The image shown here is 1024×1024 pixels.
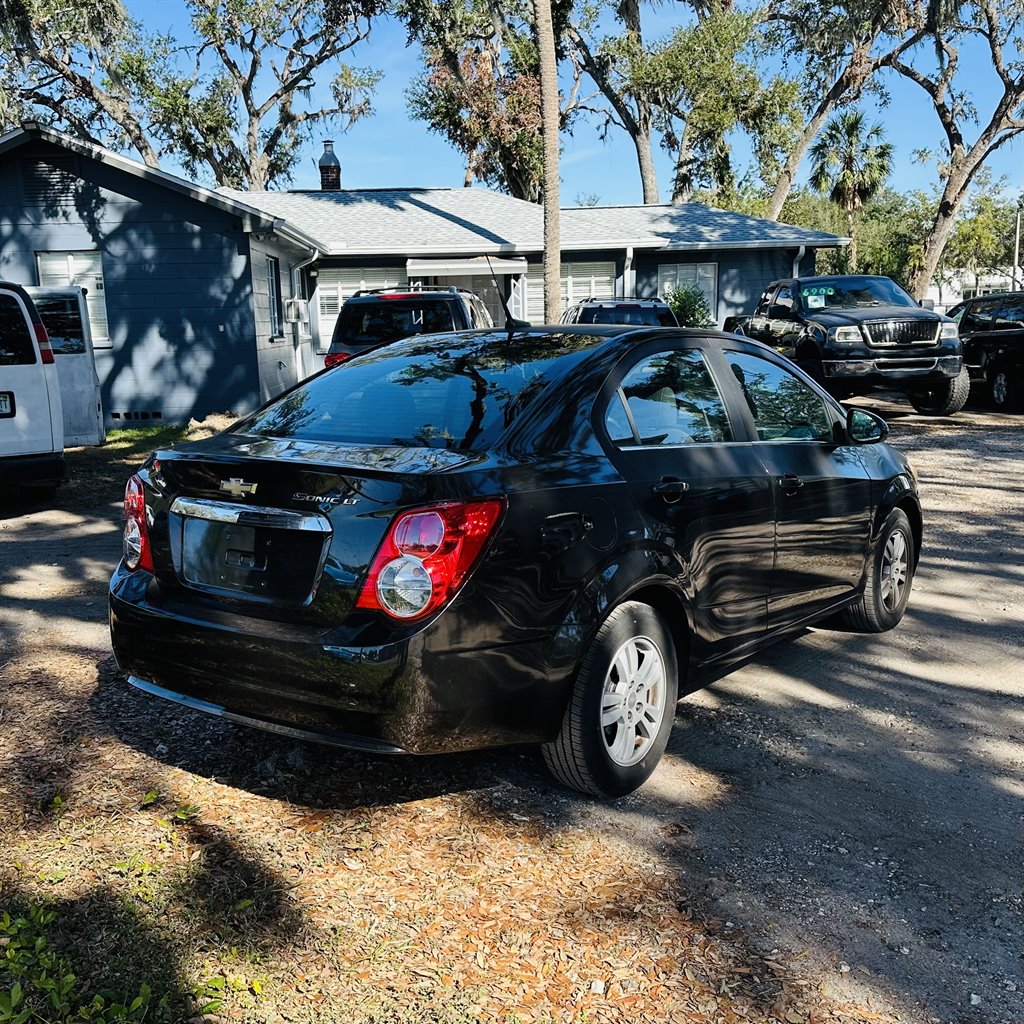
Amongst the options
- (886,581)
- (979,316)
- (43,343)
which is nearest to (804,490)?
(886,581)

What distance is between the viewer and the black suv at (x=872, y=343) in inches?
558

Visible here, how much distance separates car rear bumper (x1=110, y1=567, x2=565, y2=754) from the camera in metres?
3.21

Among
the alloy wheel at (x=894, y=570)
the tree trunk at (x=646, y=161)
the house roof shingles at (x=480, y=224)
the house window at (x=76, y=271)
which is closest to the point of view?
the alloy wheel at (x=894, y=570)

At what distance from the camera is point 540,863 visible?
344cm

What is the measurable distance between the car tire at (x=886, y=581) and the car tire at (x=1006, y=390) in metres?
11.9

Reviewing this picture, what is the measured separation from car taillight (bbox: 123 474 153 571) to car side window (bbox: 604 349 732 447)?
5.64 feet

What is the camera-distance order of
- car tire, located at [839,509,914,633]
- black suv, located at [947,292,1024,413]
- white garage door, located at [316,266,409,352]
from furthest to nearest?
white garage door, located at [316,266,409,352], black suv, located at [947,292,1024,413], car tire, located at [839,509,914,633]

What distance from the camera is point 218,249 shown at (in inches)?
711

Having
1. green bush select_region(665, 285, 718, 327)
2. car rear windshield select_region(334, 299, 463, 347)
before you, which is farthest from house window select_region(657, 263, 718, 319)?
car rear windshield select_region(334, 299, 463, 347)

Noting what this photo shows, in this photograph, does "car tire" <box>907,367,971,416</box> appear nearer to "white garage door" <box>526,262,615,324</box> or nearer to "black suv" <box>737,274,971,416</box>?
"black suv" <box>737,274,971,416</box>

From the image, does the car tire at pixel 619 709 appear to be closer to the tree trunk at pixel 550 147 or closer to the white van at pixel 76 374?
the white van at pixel 76 374

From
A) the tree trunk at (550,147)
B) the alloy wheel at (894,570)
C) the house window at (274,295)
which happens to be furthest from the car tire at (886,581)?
the house window at (274,295)

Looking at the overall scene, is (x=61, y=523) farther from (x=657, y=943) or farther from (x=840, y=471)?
(x=657, y=943)

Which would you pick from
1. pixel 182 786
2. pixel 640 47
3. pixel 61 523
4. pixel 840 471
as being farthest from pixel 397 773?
pixel 640 47
